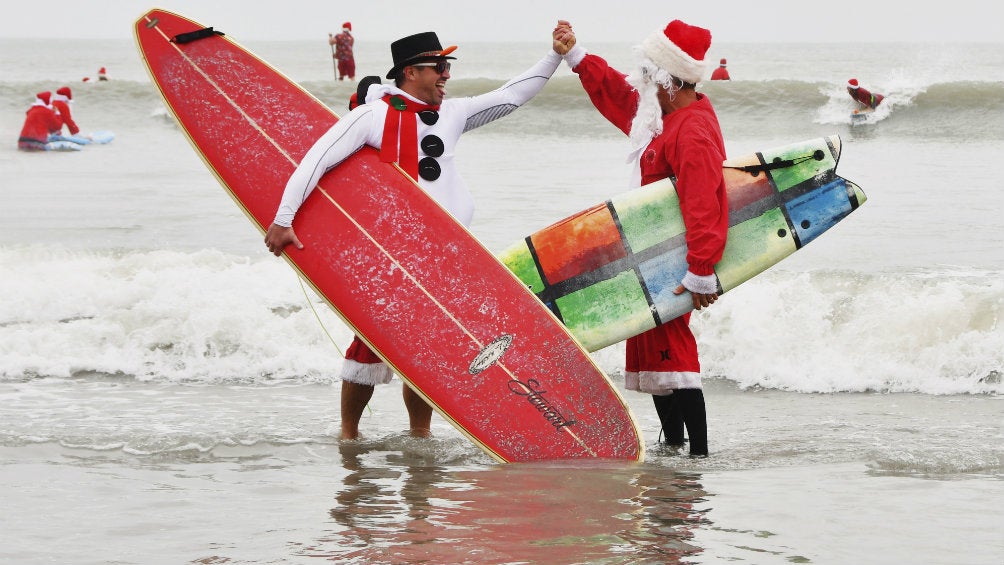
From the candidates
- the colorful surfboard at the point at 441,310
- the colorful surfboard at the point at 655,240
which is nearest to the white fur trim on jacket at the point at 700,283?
the colorful surfboard at the point at 655,240

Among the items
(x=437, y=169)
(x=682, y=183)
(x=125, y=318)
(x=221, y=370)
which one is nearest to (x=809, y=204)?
(x=682, y=183)

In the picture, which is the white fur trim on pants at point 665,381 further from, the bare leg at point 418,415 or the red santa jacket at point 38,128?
the red santa jacket at point 38,128

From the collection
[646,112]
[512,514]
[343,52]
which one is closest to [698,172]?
[646,112]

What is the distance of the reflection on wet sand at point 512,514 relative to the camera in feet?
10.9

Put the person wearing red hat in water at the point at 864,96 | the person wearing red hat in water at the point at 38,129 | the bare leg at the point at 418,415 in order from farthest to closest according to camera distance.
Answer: the person wearing red hat in water at the point at 864,96, the person wearing red hat in water at the point at 38,129, the bare leg at the point at 418,415

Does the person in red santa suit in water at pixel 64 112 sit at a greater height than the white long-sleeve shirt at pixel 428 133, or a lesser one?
greater

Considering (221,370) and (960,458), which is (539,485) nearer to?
(960,458)

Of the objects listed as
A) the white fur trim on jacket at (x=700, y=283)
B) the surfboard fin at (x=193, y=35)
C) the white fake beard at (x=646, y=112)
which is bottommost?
the white fur trim on jacket at (x=700, y=283)

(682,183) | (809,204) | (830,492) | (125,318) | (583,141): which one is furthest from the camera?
(583,141)

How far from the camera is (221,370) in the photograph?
22.5ft

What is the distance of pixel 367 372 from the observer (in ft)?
15.8

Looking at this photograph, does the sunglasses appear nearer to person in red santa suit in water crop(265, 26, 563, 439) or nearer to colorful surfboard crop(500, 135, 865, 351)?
person in red santa suit in water crop(265, 26, 563, 439)

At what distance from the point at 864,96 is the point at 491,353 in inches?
634

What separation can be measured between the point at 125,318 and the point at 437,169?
3545mm
